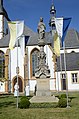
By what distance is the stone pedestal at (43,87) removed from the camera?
18172 mm

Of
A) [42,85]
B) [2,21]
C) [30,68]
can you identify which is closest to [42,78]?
[42,85]

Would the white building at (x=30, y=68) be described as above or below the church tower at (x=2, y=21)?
below

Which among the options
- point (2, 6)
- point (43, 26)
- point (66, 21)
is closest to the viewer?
point (66, 21)

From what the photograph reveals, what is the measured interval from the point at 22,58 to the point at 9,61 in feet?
9.11

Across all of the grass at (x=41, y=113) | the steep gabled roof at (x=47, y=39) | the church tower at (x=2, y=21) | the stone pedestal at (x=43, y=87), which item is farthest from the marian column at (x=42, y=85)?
the church tower at (x=2, y=21)

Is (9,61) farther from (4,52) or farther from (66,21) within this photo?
(66,21)

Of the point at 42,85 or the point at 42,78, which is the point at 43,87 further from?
the point at 42,78

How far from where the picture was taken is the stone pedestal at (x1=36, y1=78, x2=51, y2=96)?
18.2 meters

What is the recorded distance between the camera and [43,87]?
18328 millimetres

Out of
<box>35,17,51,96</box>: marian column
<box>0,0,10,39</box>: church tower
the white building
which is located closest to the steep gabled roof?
the white building

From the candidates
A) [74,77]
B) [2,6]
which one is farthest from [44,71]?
[2,6]

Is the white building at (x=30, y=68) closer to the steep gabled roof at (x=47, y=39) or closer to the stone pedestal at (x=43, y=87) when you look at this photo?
the steep gabled roof at (x=47, y=39)

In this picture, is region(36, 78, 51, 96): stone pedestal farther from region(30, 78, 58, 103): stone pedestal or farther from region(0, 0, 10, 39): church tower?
region(0, 0, 10, 39): church tower

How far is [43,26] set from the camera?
1981 centimetres
